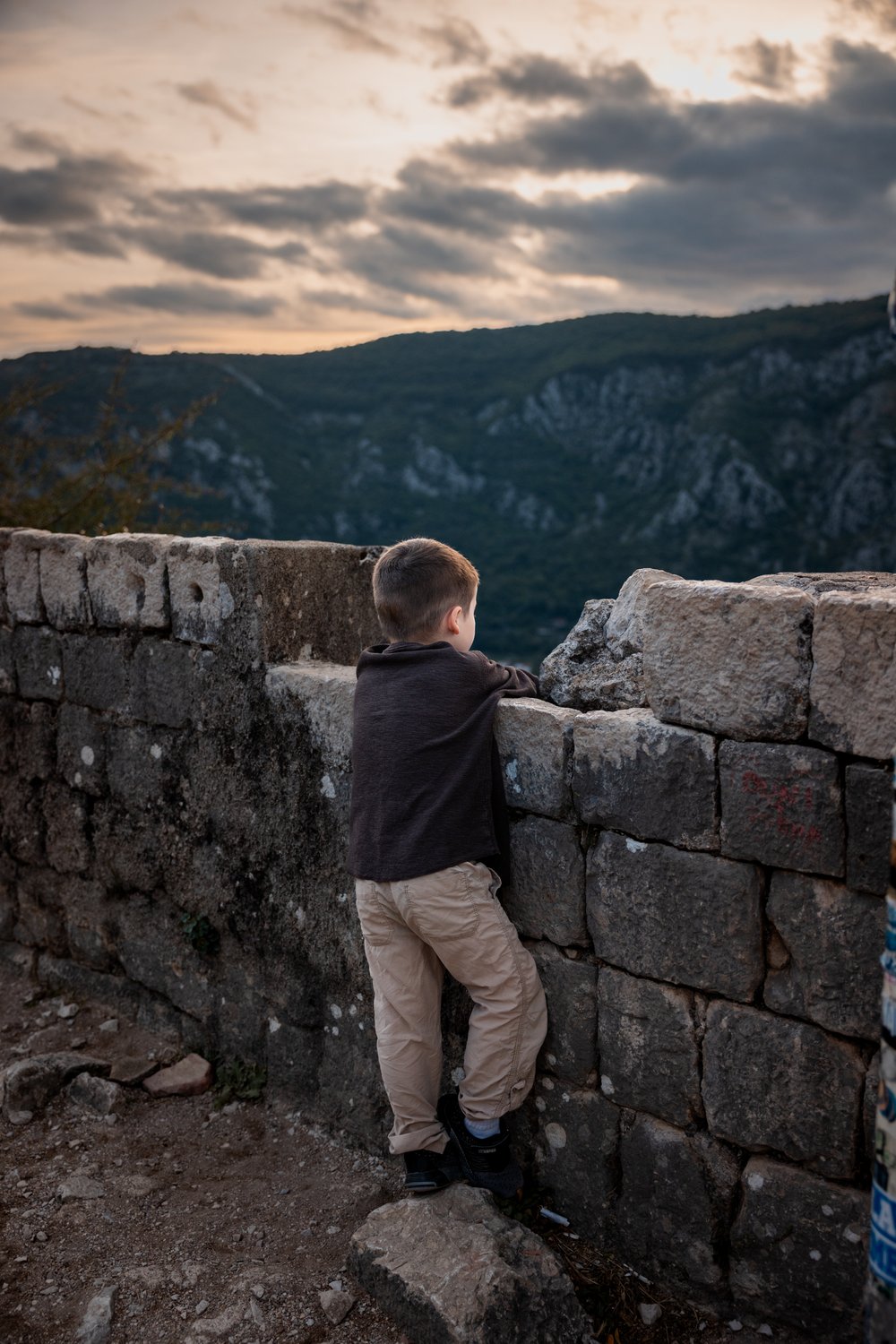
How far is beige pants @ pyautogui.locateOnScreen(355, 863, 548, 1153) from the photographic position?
2795mm

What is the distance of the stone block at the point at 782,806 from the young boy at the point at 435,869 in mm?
683

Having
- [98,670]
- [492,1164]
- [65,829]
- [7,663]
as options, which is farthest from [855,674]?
[7,663]

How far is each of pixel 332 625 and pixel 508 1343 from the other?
2.42 meters

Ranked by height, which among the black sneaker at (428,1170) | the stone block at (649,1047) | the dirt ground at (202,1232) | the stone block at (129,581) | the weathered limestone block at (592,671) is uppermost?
the stone block at (129,581)

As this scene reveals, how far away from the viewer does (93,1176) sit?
11.2 ft

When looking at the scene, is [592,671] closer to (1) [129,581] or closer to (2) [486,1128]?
(2) [486,1128]

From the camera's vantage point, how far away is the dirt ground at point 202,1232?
2.74 meters

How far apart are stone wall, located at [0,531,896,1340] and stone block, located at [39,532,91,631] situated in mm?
23

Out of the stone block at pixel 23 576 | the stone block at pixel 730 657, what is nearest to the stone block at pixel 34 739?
the stone block at pixel 23 576

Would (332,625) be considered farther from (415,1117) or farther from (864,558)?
(864,558)

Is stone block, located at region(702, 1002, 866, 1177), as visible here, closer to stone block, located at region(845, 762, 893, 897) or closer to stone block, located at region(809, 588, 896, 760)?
stone block, located at region(845, 762, 893, 897)

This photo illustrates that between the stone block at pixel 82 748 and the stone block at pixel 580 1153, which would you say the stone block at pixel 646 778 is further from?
the stone block at pixel 82 748

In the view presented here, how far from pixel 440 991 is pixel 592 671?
1065mm

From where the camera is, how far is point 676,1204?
9.01 ft
